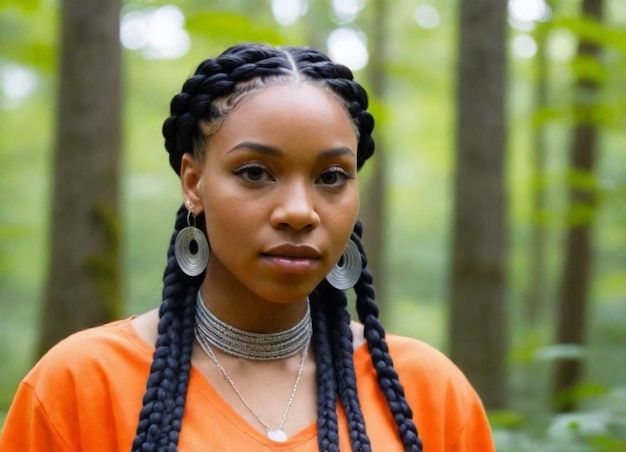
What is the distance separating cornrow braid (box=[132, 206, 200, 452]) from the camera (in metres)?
2.09

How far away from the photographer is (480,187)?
5.95m

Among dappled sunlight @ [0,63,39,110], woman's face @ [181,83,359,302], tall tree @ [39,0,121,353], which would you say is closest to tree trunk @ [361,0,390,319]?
dappled sunlight @ [0,63,39,110]

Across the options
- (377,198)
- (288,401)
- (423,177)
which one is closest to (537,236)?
(377,198)

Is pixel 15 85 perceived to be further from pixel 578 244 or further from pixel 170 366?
pixel 170 366

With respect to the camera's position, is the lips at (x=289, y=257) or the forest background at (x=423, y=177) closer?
the lips at (x=289, y=257)

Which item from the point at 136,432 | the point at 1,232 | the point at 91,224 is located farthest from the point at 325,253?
the point at 1,232

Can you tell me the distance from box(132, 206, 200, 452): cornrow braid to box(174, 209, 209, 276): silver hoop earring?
64 millimetres

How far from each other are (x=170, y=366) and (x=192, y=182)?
508 millimetres

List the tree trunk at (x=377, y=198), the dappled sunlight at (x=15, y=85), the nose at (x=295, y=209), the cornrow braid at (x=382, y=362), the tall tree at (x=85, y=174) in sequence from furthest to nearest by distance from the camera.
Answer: the dappled sunlight at (x=15, y=85), the tree trunk at (x=377, y=198), the tall tree at (x=85, y=174), the cornrow braid at (x=382, y=362), the nose at (x=295, y=209)

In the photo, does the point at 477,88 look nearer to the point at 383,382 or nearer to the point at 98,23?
the point at 98,23

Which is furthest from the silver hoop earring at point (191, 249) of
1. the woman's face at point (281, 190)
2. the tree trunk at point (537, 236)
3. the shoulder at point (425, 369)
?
the tree trunk at point (537, 236)

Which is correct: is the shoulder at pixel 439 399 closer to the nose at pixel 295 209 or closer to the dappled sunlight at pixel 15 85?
the nose at pixel 295 209

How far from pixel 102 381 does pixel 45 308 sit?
140 inches

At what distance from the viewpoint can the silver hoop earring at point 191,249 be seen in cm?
235
